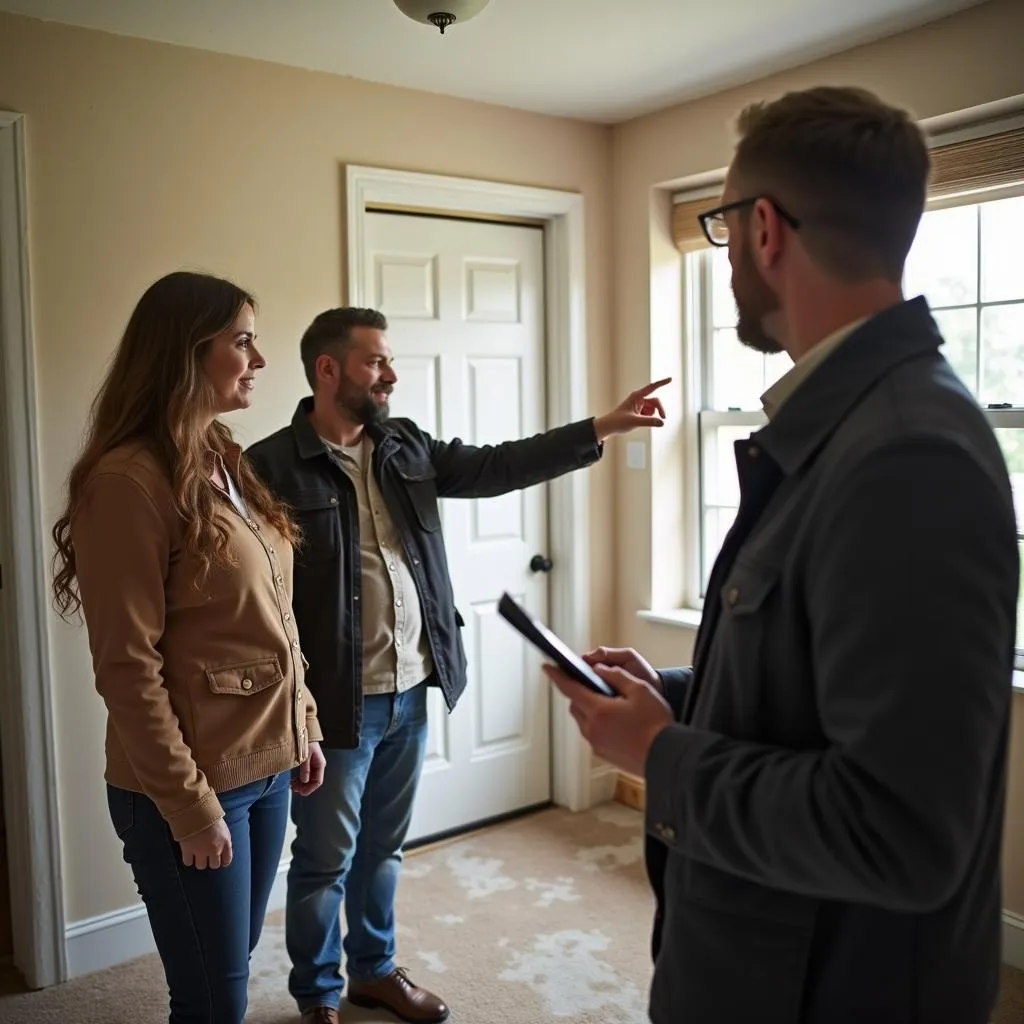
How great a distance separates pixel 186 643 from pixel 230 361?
0.49 m

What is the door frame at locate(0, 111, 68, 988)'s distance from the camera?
243cm

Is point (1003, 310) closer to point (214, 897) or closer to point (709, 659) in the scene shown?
point (709, 659)

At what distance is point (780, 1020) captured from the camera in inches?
37.8

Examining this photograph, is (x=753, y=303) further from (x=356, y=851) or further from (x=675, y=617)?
(x=675, y=617)

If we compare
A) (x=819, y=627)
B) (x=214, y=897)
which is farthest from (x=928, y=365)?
(x=214, y=897)

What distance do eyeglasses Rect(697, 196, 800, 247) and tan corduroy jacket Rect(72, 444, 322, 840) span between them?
2.98 feet

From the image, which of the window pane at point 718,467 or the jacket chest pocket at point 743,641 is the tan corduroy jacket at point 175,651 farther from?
the window pane at point 718,467

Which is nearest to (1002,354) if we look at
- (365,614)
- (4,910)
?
(365,614)

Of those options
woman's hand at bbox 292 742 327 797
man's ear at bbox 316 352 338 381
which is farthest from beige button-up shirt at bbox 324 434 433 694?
woman's hand at bbox 292 742 327 797

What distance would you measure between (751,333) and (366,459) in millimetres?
1393

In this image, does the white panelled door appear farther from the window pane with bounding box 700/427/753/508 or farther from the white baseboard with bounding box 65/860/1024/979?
the white baseboard with bounding box 65/860/1024/979

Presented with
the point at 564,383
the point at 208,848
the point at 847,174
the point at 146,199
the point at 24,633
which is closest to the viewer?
the point at 847,174

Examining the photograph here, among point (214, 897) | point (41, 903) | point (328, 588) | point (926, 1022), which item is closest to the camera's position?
point (926, 1022)

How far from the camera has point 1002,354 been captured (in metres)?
2.69
